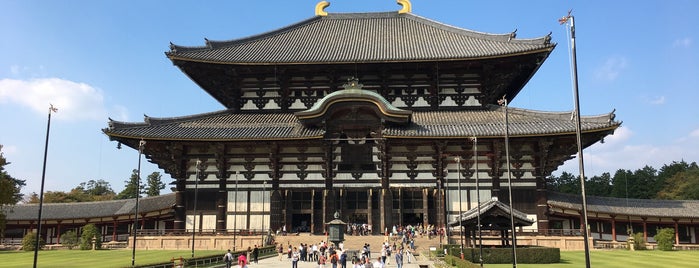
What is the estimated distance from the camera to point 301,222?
4544 centimetres

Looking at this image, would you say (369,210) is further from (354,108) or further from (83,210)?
(83,210)

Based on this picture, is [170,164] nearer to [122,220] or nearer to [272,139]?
[272,139]

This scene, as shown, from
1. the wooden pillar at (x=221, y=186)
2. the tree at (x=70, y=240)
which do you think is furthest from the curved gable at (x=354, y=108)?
the tree at (x=70, y=240)

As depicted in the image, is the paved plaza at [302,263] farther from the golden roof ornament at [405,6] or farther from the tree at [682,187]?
the tree at [682,187]

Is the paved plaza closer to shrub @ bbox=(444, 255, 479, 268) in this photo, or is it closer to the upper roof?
shrub @ bbox=(444, 255, 479, 268)

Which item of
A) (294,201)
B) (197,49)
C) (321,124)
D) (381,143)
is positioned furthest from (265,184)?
(197,49)

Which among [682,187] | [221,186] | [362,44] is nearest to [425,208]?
[221,186]

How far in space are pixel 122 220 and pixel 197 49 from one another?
812 inches

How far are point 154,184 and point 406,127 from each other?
314 feet

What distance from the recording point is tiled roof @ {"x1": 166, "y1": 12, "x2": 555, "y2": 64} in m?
45.9

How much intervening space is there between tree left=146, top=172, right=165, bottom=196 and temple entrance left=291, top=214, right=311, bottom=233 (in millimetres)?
85429

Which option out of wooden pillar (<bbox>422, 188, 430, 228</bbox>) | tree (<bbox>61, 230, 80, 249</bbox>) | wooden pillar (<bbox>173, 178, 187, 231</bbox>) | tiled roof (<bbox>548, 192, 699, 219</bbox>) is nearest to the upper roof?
wooden pillar (<bbox>422, 188, 430, 228</bbox>)

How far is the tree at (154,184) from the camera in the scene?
396 ft

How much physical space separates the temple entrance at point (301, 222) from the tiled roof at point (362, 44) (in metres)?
13.8
